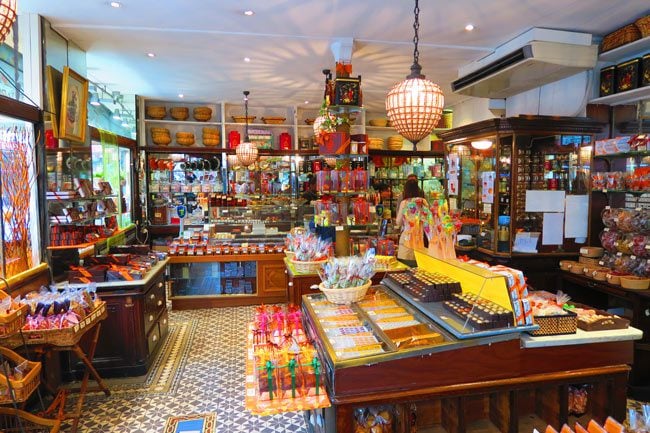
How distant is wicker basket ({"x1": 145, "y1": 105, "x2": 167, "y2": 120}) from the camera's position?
27.4 ft

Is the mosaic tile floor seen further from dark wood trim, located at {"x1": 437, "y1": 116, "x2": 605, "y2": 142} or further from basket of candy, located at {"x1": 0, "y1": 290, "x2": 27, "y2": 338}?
dark wood trim, located at {"x1": 437, "y1": 116, "x2": 605, "y2": 142}

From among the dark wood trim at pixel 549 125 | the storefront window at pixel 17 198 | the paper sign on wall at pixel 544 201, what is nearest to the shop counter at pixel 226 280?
the storefront window at pixel 17 198

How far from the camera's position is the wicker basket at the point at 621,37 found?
3963mm

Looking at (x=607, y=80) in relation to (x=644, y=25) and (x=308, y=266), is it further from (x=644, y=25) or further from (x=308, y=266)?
(x=308, y=266)

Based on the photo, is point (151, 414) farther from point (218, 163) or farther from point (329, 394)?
point (218, 163)

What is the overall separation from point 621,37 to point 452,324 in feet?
12.5

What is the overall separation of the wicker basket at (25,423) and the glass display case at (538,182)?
4.39 m

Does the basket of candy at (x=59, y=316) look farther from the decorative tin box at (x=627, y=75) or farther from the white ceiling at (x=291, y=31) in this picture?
the decorative tin box at (x=627, y=75)

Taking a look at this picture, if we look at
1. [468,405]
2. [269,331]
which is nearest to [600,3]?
[468,405]

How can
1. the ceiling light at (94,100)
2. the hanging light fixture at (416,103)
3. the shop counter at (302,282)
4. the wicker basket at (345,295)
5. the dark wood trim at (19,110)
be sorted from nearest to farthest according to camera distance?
the wicker basket at (345,295), the hanging light fixture at (416,103), the dark wood trim at (19,110), the shop counter at (302,282), the ceiling light at (94,100)

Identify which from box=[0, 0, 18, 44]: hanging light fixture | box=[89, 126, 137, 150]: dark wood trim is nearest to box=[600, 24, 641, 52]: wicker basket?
box=[0, 0, 18, 44]: hanging light fixture

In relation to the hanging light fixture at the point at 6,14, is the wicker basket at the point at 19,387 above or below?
below

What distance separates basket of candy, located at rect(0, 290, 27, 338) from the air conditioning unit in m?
4.90

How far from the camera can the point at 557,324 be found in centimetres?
218
